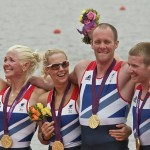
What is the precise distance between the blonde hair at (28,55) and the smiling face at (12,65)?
0.12 feet

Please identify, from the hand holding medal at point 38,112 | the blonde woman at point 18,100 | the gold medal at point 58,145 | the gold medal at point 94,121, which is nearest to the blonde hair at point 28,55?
the blonde woman at point 18,100

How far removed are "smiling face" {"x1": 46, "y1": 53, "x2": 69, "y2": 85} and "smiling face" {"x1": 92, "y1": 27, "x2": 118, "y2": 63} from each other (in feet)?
1.11

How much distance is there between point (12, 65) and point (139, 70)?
1.24 meters

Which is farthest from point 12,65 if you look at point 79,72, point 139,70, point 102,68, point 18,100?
point 139,70

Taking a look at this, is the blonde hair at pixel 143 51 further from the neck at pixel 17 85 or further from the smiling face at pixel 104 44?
the neck at pixel 17 85

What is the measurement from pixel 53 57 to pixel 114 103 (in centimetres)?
69

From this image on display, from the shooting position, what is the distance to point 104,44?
16.8ft

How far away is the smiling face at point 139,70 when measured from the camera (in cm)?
480

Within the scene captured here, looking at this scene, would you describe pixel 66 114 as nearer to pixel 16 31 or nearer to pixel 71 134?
pixel 71 134

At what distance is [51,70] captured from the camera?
5.33 m

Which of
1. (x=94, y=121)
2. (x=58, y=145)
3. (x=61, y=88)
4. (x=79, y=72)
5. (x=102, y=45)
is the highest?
(x=102, y=45)

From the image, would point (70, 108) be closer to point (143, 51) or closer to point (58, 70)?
point (58, 70)

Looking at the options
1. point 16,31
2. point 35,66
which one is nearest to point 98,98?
point 35,66

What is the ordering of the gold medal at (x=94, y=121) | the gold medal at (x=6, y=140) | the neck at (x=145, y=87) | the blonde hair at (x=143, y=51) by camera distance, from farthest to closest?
the gold medal at (x=6, y=140) → the gold medal at (x=94, y=121) → the neck at (x=145, y=87) → the blonde hair at (x=143, y=51)
